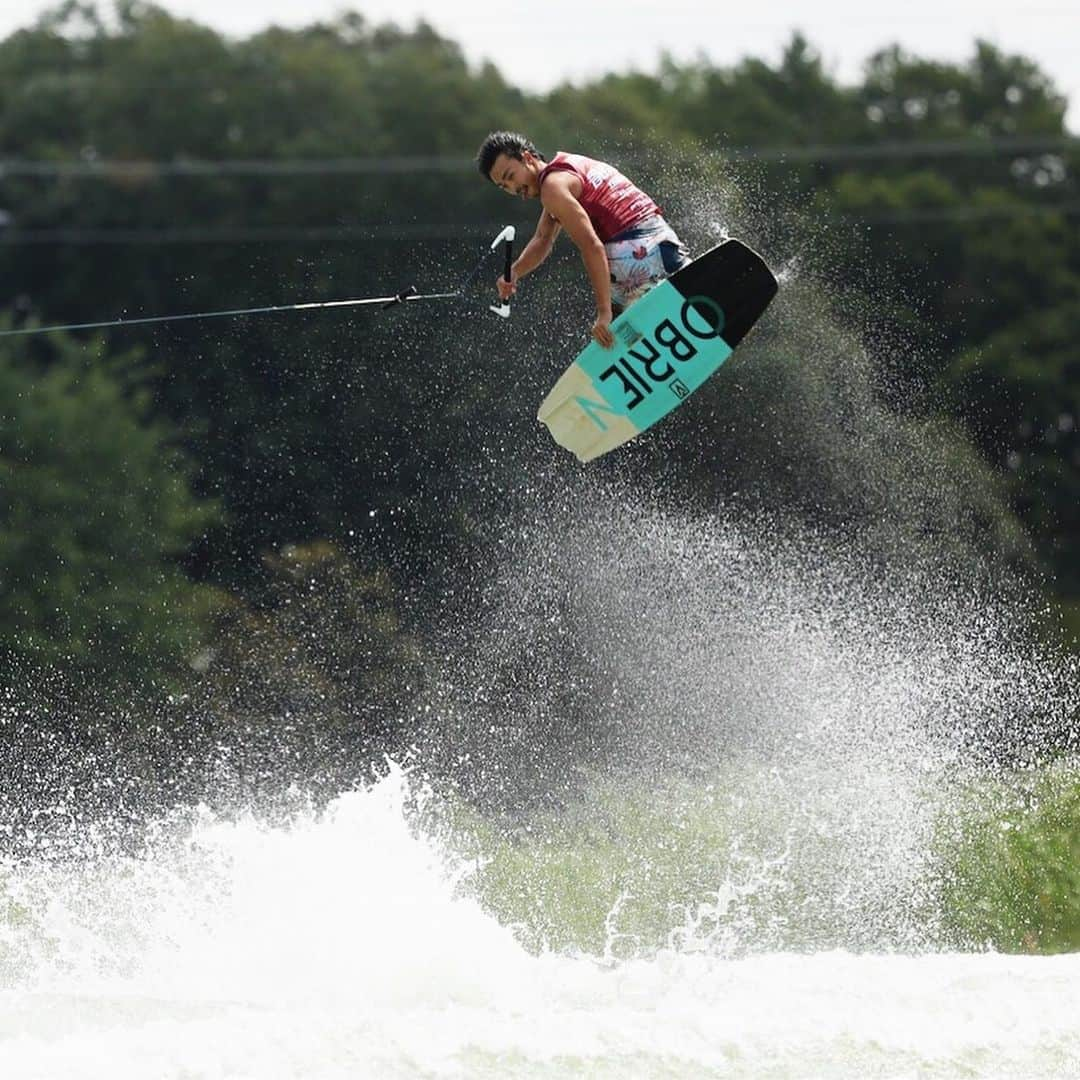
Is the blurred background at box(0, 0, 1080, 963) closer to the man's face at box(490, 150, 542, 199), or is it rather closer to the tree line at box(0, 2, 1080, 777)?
the tree line at box(0, 2, 1080, 777)

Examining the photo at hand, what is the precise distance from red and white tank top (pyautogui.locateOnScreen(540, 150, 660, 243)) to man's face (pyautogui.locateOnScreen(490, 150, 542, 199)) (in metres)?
0.05

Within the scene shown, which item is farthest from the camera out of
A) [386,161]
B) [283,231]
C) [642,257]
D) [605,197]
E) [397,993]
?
[386,161]

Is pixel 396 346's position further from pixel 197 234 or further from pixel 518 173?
pixel 197 234

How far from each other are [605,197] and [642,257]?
16.4 inches

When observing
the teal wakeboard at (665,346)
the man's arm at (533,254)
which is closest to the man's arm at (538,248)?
the man's arm at (533,254)

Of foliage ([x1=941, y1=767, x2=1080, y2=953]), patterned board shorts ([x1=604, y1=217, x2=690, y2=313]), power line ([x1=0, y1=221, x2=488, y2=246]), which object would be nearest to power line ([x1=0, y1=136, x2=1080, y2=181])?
power line ([x1=0, y1=221, x2=488, y2=246])

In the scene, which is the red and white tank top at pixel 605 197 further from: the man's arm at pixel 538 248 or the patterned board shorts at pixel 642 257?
the man's arm at pixel 538 248

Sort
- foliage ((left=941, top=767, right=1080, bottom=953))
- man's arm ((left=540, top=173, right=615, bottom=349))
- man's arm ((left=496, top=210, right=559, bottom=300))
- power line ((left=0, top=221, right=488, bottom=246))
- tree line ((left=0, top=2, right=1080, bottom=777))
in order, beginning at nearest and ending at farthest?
man's arm ((left=540, top=173, right=615, bottom=349))
man's arm ((left=496, top=210, right=559, bottom=300))
foliage ((left=941, top=767, right=1080, bottom=953))
tree line ((left=0, top=2, right=1080, bottom=777))
power line ((left=0, top=221, right=488, bottom=246))

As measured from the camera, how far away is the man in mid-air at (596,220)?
9109 mm

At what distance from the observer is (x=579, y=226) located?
356 inches

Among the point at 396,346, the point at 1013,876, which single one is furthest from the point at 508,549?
the point at 1013,876

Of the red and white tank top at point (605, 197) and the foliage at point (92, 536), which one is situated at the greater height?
the red and white tank top at point (605, 197)

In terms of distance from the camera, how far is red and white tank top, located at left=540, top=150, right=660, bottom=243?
9266 mm

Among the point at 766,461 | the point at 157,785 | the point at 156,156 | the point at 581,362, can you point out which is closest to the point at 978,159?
the point at 156,156
